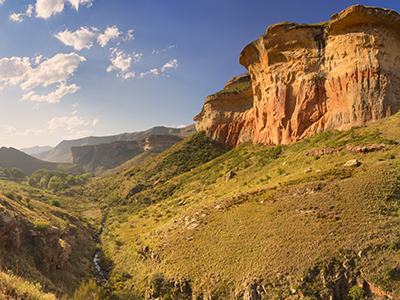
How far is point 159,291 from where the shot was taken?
16.4 m

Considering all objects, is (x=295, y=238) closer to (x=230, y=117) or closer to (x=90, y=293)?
(x=90, y=293)

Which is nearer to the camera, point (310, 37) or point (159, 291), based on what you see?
point (159, 291)

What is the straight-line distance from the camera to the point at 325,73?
32406 millimetres

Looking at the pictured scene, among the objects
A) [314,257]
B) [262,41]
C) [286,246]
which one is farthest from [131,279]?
[262,41]

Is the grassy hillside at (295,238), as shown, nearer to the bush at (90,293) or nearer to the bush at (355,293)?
the bush at (355,293)

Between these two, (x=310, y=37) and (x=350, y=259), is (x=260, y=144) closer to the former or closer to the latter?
(x=310, y=37)

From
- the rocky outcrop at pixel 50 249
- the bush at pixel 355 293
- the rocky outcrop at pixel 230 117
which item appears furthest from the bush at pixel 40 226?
the rocky outcrop at pixel 230 117

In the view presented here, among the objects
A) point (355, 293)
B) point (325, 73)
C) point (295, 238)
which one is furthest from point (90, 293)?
point (325, 73)

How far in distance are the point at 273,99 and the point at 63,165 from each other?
191 meters

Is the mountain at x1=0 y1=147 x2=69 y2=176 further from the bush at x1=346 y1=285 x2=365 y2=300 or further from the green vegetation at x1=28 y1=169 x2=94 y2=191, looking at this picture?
the bush at x1=346 y1=285 x2=365 y2=300

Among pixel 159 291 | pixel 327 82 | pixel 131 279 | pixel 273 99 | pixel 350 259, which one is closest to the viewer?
pixel 350 259

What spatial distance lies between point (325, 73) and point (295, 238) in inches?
1169

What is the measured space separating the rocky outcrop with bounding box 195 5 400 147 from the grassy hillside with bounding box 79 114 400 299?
4.17 m

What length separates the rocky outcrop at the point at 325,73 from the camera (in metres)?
27.6
